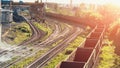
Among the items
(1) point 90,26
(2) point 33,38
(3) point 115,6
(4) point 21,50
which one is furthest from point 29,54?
(3) point 115,6

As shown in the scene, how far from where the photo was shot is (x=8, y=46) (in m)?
41.3

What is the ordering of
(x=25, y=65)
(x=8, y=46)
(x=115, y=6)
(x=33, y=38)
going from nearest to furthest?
(x=25, y=65)
(x=8, y=46)
(x=33, y=38)
(x=115, y=6)

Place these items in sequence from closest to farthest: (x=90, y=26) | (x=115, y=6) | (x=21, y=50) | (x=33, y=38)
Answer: (x=21, y=50) < (x=33, y=38) < (x=90, y=26) < (x=115, y=6)

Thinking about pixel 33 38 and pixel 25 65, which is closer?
pixel 25 65

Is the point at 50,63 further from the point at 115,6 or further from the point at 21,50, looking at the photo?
the point at 115,6

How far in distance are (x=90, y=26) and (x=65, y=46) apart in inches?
1310

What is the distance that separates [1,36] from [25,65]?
62.8 feet

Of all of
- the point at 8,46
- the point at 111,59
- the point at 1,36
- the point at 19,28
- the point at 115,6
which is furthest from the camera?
the point at 115,6

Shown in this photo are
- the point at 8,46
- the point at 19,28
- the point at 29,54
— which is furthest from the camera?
the point at 19,28

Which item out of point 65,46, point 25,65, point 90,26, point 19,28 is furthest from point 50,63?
point 90,26

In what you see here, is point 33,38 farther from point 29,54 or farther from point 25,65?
point 25,65

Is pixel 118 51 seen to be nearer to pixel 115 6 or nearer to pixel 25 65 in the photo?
pixel 25 65

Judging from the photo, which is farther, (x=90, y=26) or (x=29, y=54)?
(x=90, y=26)

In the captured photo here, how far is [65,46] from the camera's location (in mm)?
42562
